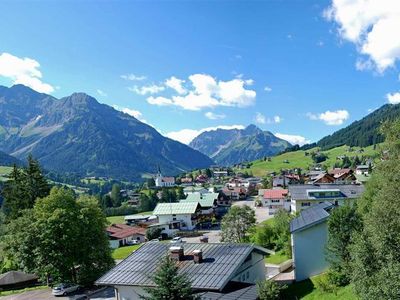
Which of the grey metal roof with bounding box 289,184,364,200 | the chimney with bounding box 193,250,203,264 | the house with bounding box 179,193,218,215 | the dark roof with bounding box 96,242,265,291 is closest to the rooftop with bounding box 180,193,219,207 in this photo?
the house with bounding box 179,193,218,215

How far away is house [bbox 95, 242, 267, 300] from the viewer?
26844 millimetres

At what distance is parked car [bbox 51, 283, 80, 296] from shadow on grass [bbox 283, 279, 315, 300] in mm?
22550

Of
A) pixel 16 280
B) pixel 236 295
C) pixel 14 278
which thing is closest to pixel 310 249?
pixel 236 295

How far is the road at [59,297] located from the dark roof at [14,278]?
4788mm

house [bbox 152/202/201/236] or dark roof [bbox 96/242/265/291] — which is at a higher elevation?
dark roof [bbox 96/242/265/291]

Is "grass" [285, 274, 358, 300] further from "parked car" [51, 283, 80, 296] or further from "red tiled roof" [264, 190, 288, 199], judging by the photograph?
"red tiled roof" [264, 190, 288, 199]

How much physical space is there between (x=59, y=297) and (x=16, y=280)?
12.1 metres

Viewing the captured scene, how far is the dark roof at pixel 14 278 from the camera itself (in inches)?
1977

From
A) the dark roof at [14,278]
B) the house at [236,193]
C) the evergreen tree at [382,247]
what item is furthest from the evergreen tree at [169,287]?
the house at [236,193]

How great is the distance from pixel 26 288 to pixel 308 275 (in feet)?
110

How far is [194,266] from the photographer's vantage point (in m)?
29.6

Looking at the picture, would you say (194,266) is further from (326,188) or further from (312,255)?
(326,188)

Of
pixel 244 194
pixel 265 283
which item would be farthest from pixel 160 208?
pixel 265 283

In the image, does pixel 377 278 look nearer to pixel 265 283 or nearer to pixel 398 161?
pixel 265 283
